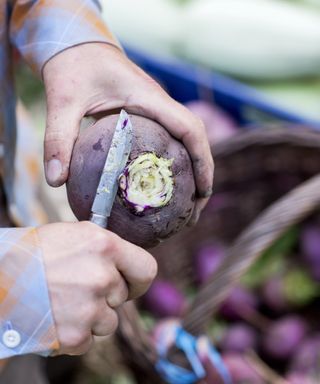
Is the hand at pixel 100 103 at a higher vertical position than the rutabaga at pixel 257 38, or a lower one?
higher

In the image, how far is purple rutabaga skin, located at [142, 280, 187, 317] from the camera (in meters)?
1.67

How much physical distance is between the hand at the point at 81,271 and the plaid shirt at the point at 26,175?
1cm

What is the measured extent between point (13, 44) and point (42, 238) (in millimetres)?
439

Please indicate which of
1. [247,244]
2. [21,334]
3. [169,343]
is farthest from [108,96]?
[169,343]

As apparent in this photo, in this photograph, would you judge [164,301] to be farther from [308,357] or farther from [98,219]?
[98,219]

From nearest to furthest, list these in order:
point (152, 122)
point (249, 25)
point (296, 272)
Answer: point (152, 122)
point (296, 272)
point (249, 25)

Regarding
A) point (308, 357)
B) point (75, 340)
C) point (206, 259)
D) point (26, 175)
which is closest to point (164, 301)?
point (206, 259)

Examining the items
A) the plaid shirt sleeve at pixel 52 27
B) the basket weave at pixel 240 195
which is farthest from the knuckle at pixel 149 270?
the basket weave at pixel 240 195

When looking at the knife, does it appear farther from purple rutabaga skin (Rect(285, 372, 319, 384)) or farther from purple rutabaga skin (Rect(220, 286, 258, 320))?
purple rutabaga skin (Rect(220, 286, 258, 320))

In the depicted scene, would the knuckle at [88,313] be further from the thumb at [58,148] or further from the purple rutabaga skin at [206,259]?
the purple rutabaga skin at [206,259]

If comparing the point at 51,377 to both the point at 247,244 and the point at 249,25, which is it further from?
the point at 249,25

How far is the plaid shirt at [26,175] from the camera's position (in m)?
0.78

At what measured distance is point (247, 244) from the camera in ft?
4.20

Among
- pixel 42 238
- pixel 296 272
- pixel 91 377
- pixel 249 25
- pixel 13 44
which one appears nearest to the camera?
pixel 42 238
